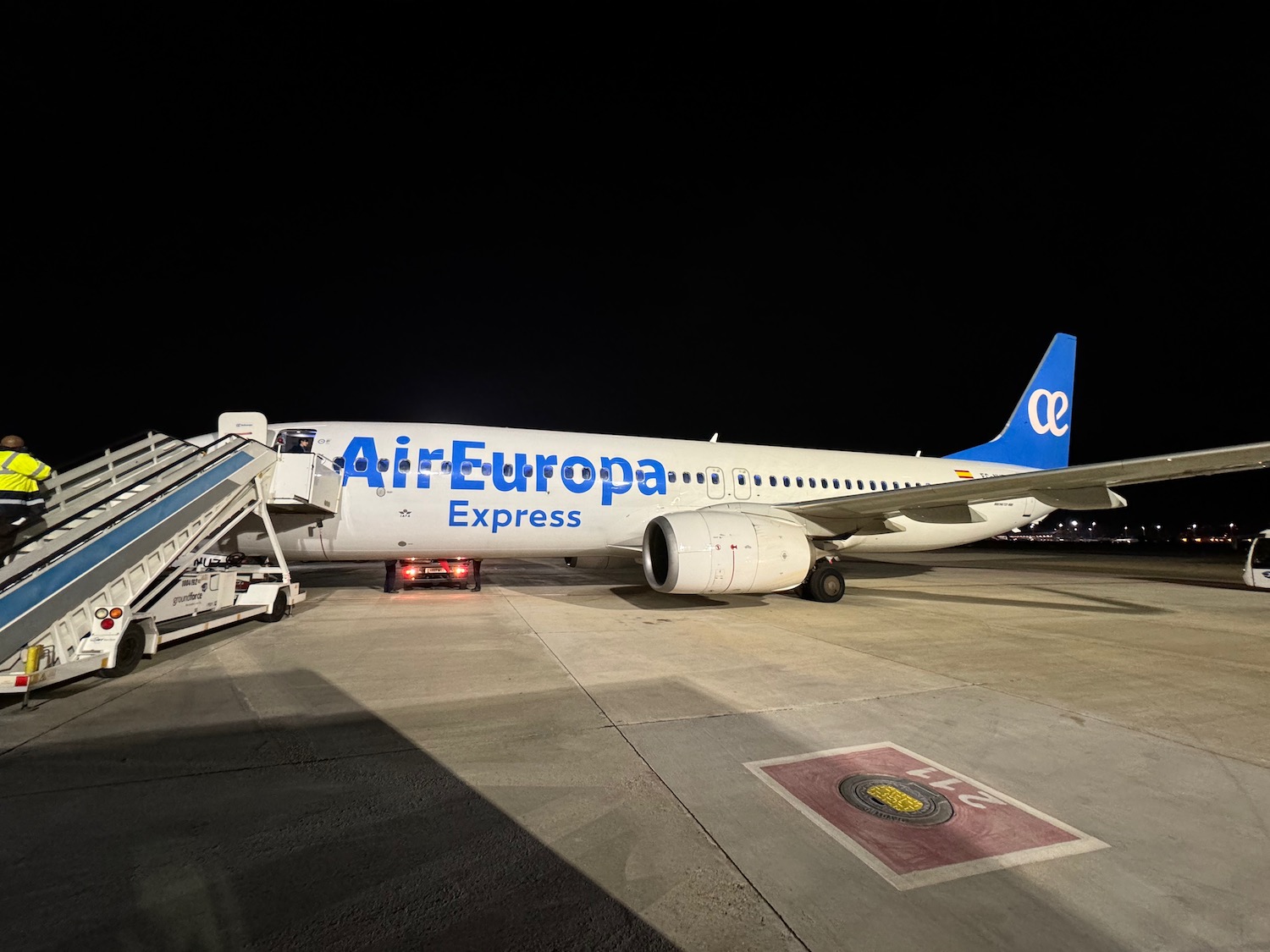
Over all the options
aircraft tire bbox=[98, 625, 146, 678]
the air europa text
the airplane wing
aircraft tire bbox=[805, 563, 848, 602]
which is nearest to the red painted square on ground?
aircraft tire bbox=[98, 625, 146, 678]

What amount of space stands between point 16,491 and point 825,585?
434 inches

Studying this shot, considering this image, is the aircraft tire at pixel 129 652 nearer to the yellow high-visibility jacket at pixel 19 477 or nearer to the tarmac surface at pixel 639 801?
the tarmac surface at pixel 639 801

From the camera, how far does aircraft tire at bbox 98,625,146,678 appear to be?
5.20 m

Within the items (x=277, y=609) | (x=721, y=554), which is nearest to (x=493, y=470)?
(x=277, y=609)

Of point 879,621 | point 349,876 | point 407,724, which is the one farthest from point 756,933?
point 879,621

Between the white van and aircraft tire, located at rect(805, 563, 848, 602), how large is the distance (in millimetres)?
10745

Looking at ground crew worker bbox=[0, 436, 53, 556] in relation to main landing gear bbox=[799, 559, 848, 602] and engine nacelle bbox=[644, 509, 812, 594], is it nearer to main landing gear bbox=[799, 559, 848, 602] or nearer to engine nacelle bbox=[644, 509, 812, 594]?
engine nacelle bbox=[644, 509, 812, 594]

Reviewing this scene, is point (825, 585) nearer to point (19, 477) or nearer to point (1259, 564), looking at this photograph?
point (19, 477)

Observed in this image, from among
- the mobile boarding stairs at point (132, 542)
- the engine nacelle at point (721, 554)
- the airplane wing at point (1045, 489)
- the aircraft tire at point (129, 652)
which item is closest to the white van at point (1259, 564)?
the airplane wing at point (1045, 489)

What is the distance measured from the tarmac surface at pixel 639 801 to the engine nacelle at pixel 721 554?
2.30 metres

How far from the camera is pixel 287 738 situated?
3844 mm

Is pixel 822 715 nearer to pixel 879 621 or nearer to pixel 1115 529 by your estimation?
pixel 879 621

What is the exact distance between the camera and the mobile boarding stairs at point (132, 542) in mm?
4398

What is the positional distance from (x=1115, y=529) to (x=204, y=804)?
165 metres
